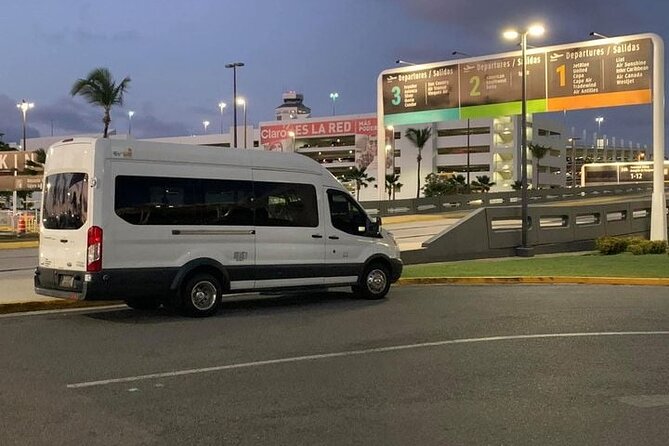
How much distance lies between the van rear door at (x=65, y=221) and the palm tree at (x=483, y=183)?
7963 centimetres

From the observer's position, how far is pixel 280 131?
10950 cm

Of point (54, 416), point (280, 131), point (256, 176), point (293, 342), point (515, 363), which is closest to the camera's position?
point (54, 416)

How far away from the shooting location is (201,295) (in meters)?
10.6

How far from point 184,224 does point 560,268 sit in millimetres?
10898

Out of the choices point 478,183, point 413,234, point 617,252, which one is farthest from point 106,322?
point 478,183

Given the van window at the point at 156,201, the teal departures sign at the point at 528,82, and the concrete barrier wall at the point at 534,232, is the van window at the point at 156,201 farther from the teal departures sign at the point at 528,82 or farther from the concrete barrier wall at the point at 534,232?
the teal departures sign at the point at 528,82

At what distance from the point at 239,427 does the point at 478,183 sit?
88.3 meters

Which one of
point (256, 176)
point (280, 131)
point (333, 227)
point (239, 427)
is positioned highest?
point (280, 131)

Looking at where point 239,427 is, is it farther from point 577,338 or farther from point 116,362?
point 577,338

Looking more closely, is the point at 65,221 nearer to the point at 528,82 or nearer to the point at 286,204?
the point at 286,204

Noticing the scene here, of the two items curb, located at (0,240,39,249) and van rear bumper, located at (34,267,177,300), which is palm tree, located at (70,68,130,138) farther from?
van rear bumper, located at (34,267,177,300)

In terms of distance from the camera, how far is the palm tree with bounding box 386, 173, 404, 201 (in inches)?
3637

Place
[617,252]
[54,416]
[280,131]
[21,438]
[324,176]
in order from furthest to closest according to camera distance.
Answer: [280,131]
[617,252]
[324,176]
[54,416]
[21,438]

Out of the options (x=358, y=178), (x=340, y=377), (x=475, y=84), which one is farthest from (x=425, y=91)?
(x=358, y=178)
